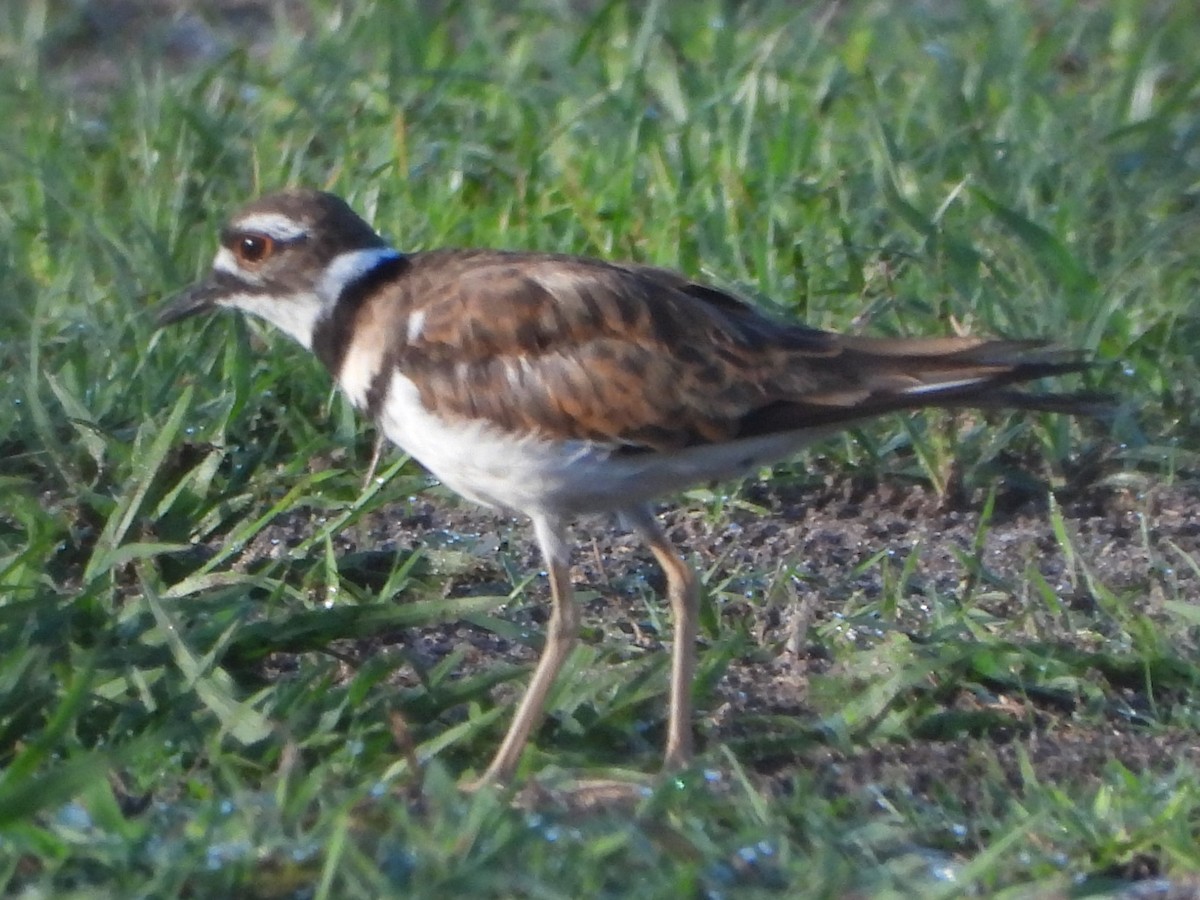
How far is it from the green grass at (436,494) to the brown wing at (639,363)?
533 mm

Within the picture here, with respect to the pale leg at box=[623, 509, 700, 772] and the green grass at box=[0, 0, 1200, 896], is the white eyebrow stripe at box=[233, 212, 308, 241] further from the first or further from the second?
the pale leg at box=[623, 509, 700, 772]

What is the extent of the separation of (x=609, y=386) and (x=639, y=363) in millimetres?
107

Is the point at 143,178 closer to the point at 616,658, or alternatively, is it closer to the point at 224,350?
the point at 224,350

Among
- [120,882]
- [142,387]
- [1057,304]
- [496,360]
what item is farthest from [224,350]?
[120,882]

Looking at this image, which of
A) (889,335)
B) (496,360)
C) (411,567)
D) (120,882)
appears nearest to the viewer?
(120,882)

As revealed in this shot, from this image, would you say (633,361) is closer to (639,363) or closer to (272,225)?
(639,363)

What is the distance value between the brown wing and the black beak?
0.77m

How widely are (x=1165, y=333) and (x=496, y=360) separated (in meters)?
2.34

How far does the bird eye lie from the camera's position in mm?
5570

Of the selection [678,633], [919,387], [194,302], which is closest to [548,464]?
[678,633]

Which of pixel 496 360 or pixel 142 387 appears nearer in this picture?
pixel 496 360

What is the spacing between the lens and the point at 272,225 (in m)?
5.56

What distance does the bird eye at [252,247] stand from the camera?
18.3 feet

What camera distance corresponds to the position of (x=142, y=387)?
6160 mm
